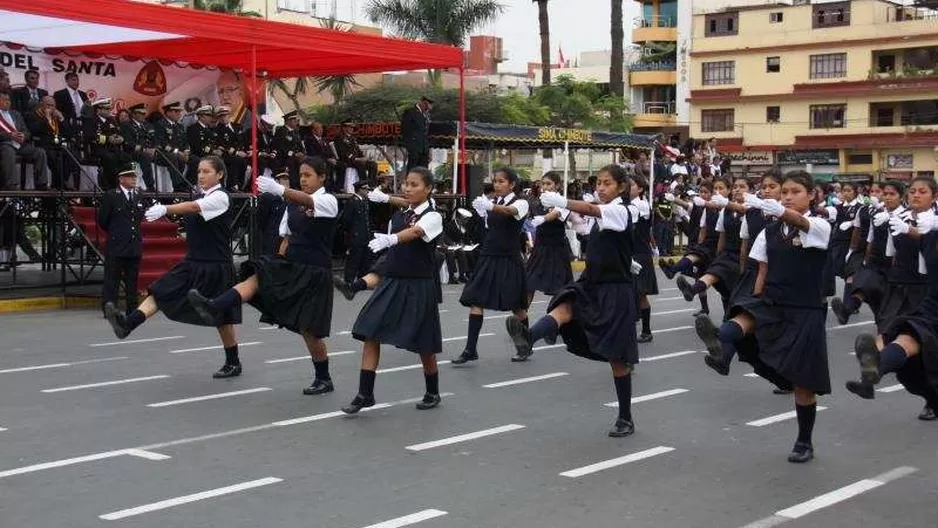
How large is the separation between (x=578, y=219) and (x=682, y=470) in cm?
878

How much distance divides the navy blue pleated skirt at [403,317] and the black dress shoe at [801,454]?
256 cm

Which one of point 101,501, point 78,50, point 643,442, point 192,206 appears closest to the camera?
point 101,501

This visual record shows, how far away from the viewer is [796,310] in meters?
7.35

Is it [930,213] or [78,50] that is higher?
[78,50]

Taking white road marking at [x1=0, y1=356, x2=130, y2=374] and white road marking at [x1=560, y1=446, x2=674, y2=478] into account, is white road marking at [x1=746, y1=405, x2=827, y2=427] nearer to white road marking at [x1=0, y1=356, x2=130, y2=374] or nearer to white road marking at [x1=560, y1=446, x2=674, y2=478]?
white road marking at [x1=560, y1=446, x2=674, y2=478]

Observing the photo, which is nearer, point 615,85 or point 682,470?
point 682,470

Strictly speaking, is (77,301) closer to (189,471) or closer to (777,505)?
(189,471)

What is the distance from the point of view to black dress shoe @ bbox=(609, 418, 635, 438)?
8047mm

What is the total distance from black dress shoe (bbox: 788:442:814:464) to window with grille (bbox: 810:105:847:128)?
5061cm

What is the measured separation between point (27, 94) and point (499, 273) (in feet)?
30.3

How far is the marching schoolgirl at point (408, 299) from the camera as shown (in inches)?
335

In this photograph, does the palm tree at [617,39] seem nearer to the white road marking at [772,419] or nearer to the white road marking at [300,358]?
the white road marking at [300,358]

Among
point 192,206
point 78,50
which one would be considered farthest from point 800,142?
point 192,206

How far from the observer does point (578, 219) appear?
15.7 metres
